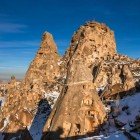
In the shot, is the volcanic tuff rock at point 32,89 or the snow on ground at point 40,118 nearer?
the snow on ground at point 40,118

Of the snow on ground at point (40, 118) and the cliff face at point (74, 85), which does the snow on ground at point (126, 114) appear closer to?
the cliff face at point (74, 85)

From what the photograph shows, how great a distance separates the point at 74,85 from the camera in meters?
43.0

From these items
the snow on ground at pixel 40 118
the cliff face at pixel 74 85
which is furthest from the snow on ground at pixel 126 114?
the snow on ground at pixel 40 118

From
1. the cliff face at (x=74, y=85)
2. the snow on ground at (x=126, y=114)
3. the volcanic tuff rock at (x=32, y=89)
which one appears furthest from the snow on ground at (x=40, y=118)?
the snow on ground at (x=126, y=114)

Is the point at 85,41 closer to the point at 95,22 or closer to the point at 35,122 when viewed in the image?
the point at 95,22

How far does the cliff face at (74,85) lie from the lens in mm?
42188

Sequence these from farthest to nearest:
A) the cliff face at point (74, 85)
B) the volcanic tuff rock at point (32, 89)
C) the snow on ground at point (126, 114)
Answer: the volcanic tuff rock at point (32, 89) < the snow on ground at point (126, 114) < the cliff face at point (74, 85)

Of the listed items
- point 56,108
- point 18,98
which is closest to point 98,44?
point 18,98

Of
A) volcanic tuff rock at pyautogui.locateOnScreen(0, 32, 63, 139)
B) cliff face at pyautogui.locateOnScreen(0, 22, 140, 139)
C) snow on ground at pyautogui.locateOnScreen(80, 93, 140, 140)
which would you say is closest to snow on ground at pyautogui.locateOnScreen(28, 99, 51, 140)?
cliff face at pyautogui.locateOnScreen(0, 22, 140, 139)

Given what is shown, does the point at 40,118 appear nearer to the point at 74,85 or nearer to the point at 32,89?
the point at 32,89

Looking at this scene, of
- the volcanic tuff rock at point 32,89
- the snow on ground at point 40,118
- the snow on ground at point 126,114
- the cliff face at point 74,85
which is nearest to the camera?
the cliff face at point 74,85

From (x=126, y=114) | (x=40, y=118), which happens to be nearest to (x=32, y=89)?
(x=40, y=118)

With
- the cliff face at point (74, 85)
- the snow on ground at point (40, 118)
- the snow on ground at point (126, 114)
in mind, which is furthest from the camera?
the snow on ground at point (40, 118)

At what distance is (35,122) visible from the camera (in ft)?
221
